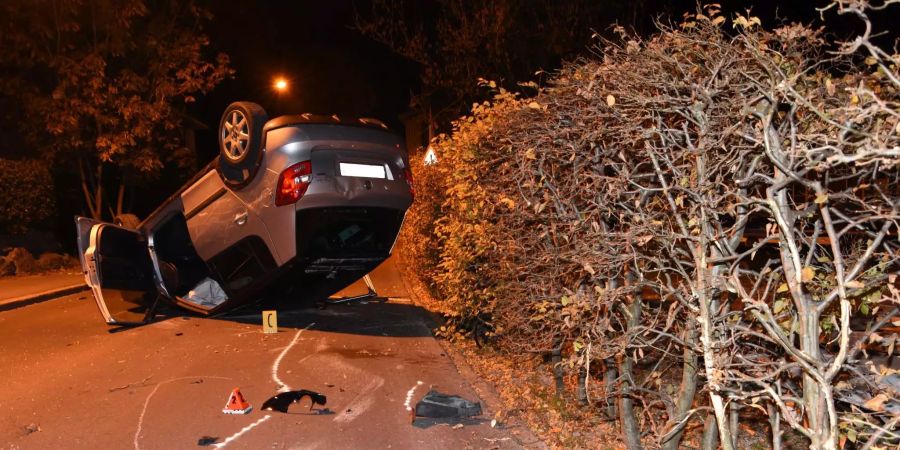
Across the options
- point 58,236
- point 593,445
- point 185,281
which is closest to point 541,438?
point 593,445

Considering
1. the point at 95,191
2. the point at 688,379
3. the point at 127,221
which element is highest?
the point at 95,191

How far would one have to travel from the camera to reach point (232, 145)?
28.3ft

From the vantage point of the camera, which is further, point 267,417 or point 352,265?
point 352,265

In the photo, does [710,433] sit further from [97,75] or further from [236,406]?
[97,75]

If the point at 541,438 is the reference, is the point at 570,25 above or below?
above

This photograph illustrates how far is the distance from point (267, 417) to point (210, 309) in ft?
14.8

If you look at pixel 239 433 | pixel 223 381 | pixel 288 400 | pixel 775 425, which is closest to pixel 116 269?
pixel 223 381

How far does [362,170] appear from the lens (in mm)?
8391

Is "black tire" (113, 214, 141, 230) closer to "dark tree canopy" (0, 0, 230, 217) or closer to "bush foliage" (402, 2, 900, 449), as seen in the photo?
"bush foliage" (402, 2, 900, 449)

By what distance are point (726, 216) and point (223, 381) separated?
17.8ft

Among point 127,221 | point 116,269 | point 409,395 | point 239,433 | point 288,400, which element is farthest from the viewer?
point 127,221

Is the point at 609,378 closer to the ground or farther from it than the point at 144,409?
farther from it

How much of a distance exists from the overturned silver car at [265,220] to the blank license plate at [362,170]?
0.01 meters

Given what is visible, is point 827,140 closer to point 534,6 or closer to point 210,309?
point 210,309
